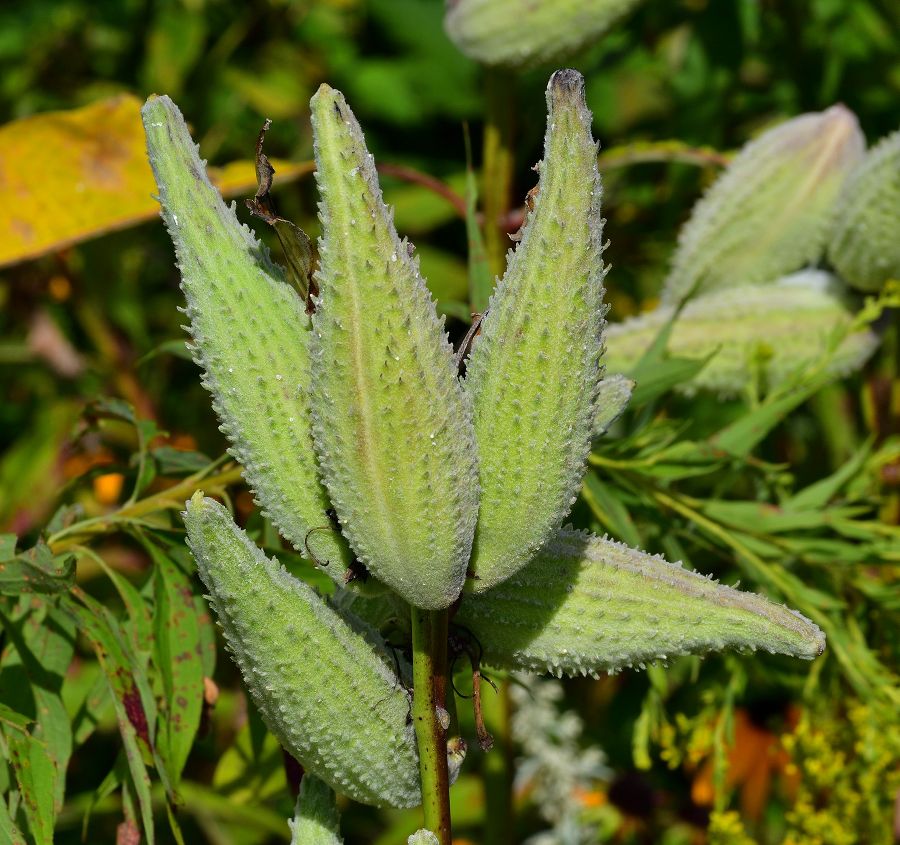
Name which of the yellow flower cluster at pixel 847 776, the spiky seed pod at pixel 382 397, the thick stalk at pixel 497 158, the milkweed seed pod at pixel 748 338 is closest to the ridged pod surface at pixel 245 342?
the spiky seed pod at pixel 382 397

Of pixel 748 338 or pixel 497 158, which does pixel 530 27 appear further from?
pixel 748 338

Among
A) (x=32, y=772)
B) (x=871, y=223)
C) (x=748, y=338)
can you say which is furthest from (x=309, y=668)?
(x=871, y=223)

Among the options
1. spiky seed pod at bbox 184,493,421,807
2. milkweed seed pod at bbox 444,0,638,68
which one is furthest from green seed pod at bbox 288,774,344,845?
milkweed seed pod at bbox 444,0,638,68

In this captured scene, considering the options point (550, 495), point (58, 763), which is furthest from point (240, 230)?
point (58, 763)

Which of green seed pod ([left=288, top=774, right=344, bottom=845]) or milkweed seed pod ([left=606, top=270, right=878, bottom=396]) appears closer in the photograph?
green seed pod ([left=288, top=774, right=344, bottom=845])

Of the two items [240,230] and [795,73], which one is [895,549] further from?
[795,73]

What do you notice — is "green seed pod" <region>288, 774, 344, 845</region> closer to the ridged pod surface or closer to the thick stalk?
the ridged pod surface

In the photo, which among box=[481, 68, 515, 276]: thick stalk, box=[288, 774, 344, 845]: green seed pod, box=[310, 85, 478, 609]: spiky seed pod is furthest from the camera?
box=[481, 68, 515, 276]: thick stalk
